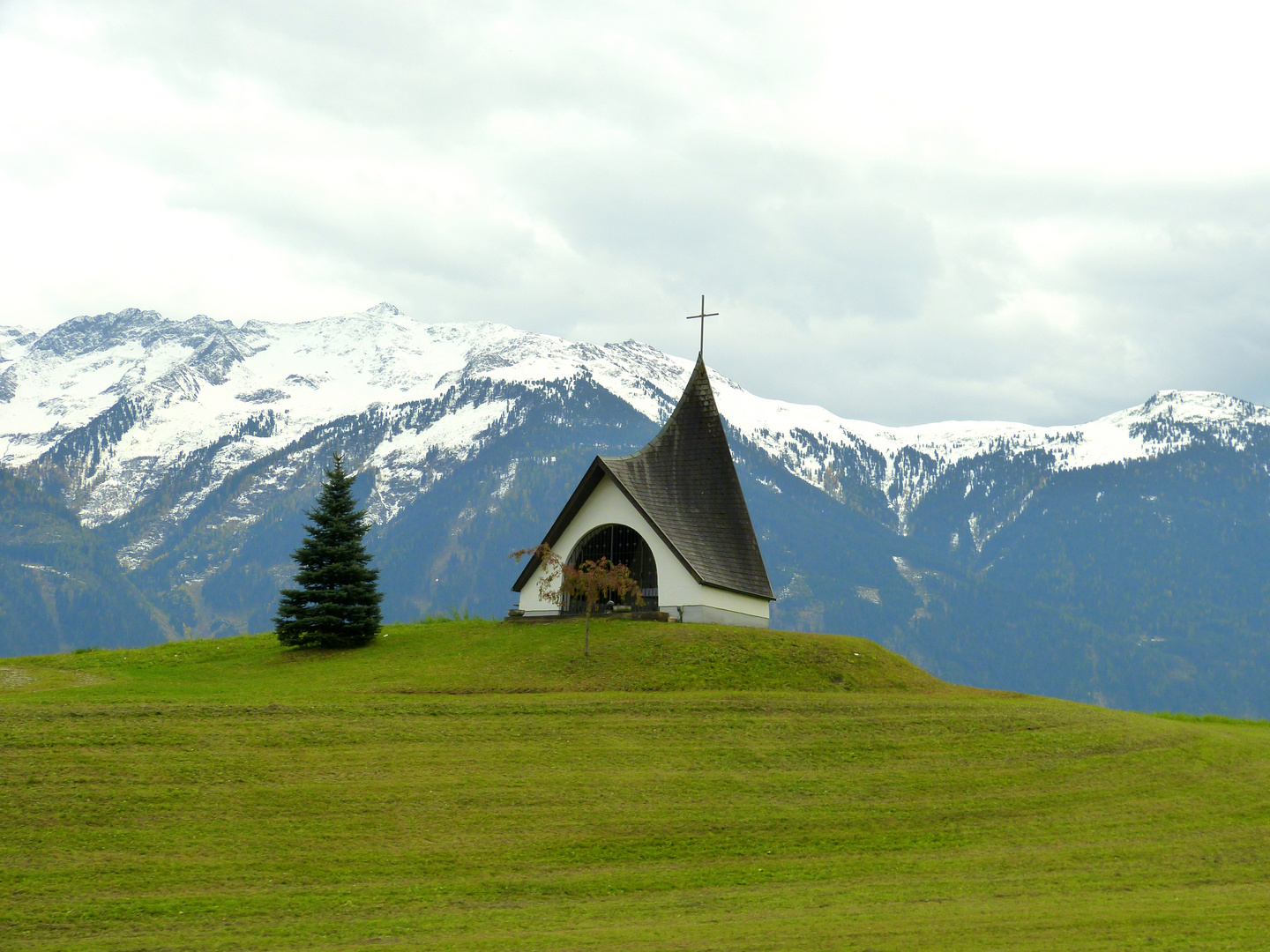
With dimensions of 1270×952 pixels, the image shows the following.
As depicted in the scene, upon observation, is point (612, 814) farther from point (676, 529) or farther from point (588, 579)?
point (676, 529)

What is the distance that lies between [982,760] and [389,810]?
12.6 m

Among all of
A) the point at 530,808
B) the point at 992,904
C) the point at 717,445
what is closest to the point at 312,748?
the point at 530,808

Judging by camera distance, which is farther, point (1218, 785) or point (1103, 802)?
point (1218, 785)

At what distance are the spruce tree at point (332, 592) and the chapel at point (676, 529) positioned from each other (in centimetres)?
534

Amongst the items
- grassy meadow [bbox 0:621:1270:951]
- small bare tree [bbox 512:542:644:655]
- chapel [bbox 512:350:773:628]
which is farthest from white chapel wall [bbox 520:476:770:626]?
grassy meadow [bbox 0:621:1270:951]

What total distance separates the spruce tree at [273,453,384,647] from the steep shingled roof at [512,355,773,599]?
5.33 m

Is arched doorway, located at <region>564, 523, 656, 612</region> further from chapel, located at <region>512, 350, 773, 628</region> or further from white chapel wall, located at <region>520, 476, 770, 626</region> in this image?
white chapel wall, located at <region>520, 476, 770, 626</region>

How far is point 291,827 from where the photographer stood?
18781mm

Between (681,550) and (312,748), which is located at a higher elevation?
(681,550)

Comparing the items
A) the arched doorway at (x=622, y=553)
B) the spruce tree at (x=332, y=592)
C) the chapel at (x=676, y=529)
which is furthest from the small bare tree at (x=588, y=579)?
the spruce tree at (x=332, y=592)

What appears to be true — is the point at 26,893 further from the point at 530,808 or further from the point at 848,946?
the point at 848,946

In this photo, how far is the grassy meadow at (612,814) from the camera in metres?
15.9

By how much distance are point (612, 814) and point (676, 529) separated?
17734 mm

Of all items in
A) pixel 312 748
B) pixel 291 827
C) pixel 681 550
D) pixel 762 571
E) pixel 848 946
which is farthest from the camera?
pixel 762 571
